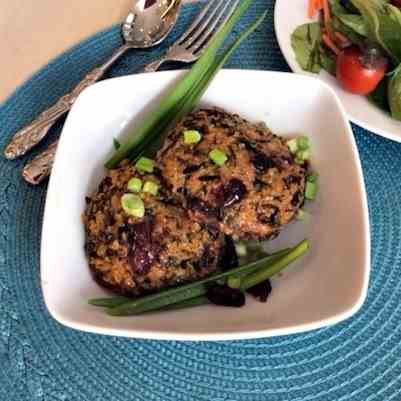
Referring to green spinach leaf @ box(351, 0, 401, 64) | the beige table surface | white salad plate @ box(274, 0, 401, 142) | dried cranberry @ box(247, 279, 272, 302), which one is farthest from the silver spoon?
dried cranberry @ box(247, 279, 272, 302)

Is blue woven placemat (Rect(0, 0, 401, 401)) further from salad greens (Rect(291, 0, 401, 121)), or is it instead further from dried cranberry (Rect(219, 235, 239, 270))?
salad greens (Rect(291, 0, 401, 121))

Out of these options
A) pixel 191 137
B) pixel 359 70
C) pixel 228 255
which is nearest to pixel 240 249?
pixel 228 255

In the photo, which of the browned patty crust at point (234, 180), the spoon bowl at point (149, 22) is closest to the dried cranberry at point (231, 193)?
the browned patty crust at point (234, 180)

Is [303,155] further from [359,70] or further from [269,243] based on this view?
[359,70]

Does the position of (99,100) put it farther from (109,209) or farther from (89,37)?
(89,37)

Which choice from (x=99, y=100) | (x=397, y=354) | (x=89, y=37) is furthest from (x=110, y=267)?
(x=89, y=37)

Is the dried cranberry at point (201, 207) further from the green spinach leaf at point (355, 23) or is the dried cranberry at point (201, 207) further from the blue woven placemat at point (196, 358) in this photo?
the green spinach leaf at point (355, 23)
